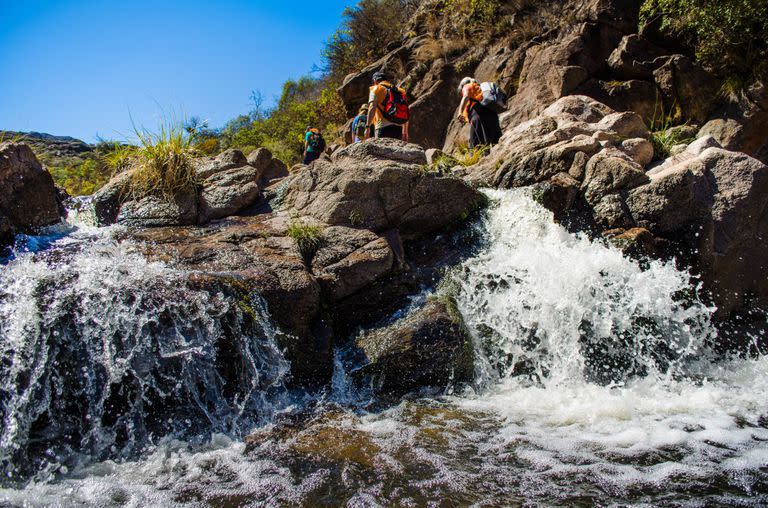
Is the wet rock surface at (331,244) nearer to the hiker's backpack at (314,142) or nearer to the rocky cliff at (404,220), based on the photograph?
the rocky cliff at (404,220)

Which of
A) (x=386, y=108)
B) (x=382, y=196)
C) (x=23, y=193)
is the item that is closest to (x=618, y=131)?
(x=386, y=108)

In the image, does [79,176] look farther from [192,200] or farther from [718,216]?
[718,216]

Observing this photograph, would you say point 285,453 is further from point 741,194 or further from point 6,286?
point 741,194

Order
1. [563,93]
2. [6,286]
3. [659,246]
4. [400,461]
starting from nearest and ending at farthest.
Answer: [400,461] < [6,286] < [659,246] < [563,93]

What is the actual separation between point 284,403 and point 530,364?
8.45ft

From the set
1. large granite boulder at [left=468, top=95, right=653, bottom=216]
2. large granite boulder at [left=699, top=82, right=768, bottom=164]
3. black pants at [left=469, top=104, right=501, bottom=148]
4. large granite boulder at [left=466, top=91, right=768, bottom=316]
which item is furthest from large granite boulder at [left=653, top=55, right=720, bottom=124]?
black pants at [left=469, top=104, right=501, bottom=148]

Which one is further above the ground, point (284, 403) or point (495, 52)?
point (495, 52)

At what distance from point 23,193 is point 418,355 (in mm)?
5231

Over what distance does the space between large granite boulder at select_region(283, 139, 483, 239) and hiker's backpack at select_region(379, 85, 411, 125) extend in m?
2.42

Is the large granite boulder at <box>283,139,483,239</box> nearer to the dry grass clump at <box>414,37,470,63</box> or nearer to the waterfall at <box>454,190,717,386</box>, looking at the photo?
the waterfall at <box>454,190,717,386</box>

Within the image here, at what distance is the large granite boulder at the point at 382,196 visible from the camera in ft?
21.8

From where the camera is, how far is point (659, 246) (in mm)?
6336

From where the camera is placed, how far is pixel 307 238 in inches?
241

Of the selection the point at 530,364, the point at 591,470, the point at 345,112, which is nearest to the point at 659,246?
the point at 530,364
